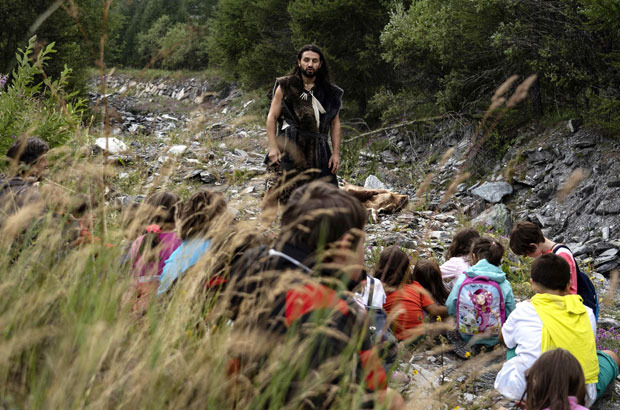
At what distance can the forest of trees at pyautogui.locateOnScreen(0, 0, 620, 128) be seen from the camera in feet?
26.6

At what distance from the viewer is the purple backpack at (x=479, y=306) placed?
3852mm

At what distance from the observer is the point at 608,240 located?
6.76 meters

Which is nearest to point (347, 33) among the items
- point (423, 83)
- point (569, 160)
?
point (423, 83)

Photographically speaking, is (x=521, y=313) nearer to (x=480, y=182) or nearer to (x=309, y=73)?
(x=309, y=73)

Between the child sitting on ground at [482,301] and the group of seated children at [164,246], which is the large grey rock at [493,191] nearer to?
the child sitting on ground at [482,301]

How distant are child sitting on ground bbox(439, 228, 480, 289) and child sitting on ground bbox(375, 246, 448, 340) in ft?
1.80

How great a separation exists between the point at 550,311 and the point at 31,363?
9.02ft

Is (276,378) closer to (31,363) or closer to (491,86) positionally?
(31,363)

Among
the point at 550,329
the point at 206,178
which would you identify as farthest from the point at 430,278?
the point at 206,178

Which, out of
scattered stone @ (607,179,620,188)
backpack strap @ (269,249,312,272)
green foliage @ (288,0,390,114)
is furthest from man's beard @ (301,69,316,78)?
green foliage @ (288,0,390,114)

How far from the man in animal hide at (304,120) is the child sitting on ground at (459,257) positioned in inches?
48.0

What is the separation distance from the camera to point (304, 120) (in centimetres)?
489

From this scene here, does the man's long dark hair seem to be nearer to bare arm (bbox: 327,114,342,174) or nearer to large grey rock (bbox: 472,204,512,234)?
bare arm (bbox: 327,114,342,174)

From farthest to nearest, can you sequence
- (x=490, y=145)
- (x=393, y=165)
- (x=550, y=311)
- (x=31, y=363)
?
(x=393, y=165) → (x=490, y=145) → (x=550, y=311) → (x=31, y=363)
